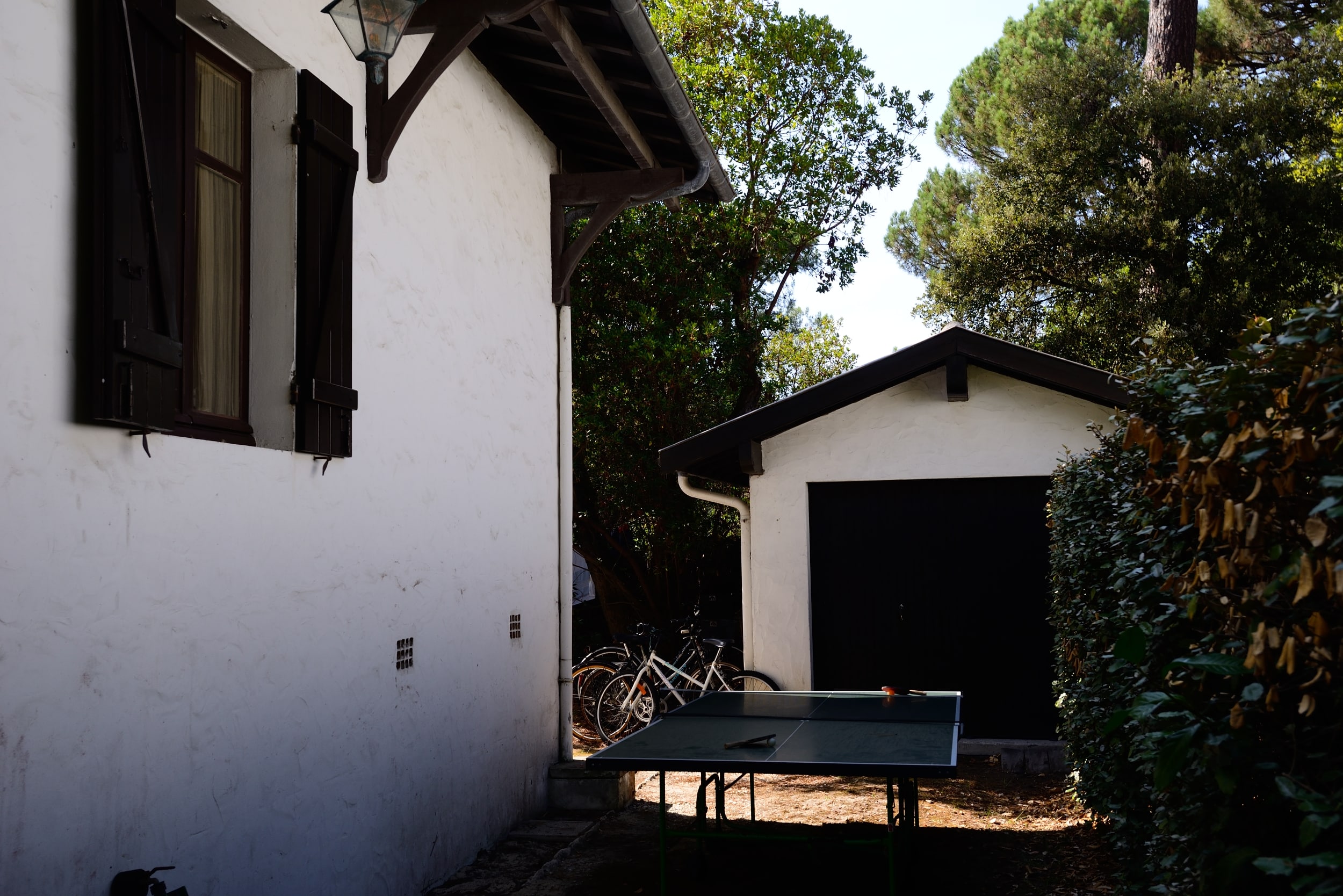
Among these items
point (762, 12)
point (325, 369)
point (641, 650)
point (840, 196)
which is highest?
point (762, 12)

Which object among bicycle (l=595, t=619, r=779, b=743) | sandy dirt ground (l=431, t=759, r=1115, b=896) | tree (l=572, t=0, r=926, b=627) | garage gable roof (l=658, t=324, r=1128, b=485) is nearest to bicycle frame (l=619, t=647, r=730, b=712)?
bicycle (l=595, t=619, r=779, b=743)

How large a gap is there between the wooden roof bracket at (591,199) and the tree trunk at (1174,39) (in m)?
11.8

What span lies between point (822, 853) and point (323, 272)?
14.2 feet

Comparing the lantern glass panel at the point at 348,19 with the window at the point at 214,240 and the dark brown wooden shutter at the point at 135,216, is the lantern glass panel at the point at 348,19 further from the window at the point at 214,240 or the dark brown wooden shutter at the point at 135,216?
the dark brown wooden shutter at the point at 135,216

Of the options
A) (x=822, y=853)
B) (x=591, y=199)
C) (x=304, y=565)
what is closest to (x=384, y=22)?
(x=304, y=565)

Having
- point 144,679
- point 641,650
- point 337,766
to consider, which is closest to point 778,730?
point 337,766

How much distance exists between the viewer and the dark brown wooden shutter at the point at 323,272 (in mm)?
4562

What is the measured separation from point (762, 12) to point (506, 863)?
41.2ft

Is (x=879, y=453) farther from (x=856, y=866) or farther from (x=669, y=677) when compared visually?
(x=856, y=866)

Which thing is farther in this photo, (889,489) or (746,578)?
(746,578)

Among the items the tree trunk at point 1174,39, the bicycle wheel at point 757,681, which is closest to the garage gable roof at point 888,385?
the bicycle wheel at point 757,681

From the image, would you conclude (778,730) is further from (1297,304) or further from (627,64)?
(1297,304)

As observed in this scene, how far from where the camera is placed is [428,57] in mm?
5277

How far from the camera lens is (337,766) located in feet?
15.8
